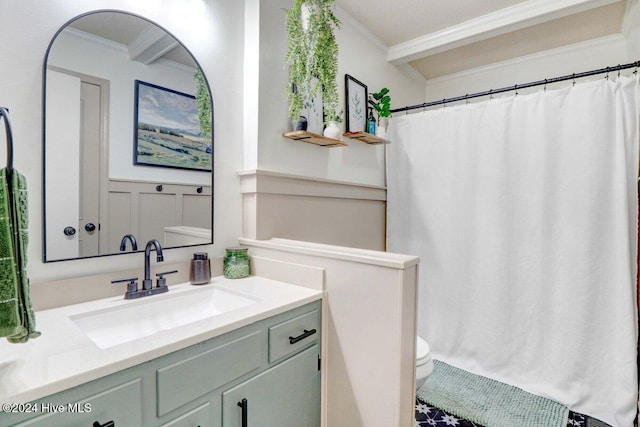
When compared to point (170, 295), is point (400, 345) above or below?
below

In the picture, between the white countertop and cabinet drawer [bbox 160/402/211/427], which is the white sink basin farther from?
cabinet drawer [bbox 160/402/211/427]

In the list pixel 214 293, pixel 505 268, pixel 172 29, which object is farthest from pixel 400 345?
pixel 172 29

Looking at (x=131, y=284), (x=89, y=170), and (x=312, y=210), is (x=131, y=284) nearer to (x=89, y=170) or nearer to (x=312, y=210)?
(x=89, y=170)

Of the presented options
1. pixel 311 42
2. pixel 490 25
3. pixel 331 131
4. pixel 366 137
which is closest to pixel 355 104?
pixel 366 137

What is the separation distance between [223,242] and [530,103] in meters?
2.00

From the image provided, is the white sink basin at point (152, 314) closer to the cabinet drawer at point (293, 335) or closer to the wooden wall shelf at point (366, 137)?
the cabinet drawer at point (293, 335)

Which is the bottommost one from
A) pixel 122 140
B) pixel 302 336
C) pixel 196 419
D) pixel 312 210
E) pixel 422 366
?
pixel 422 366

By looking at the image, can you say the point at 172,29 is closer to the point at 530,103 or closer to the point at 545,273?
the point at 530,103

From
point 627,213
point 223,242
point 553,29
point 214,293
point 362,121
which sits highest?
point 553,29

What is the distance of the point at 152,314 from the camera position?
127 cm

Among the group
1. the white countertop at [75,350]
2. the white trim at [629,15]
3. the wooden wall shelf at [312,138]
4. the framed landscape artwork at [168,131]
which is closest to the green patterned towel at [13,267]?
the white countertop at [75,350]

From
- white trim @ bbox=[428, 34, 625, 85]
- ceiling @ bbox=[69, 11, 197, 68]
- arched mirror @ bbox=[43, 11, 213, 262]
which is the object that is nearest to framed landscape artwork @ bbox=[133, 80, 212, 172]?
arched mirror @ bbox=[43, 11, 213, 262]

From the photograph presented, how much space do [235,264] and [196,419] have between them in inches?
28.3

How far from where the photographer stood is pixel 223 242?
1.67 metres
